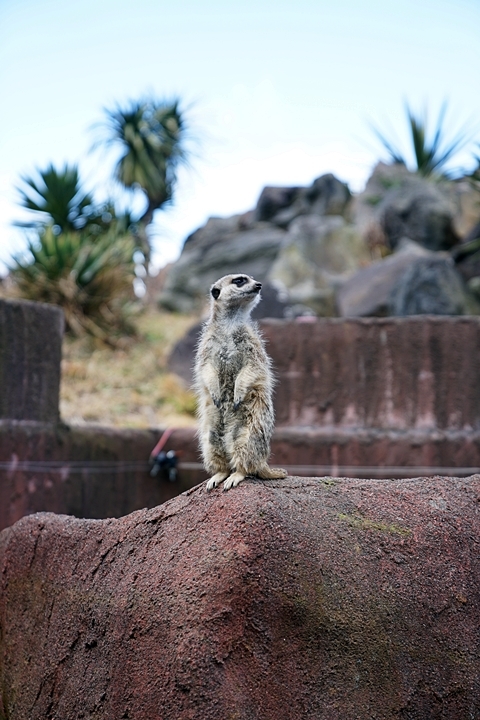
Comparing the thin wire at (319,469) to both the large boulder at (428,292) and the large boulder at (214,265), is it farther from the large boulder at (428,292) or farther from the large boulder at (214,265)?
the large boulder at (214,265)

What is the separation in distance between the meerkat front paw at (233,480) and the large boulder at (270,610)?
0.16 feet

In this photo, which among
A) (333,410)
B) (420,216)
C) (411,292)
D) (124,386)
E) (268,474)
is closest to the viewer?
(268,474)

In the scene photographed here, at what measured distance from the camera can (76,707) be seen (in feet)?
8.84

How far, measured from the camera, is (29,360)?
5.14 m

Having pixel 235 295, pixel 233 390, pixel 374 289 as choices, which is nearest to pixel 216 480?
pixel 233 390

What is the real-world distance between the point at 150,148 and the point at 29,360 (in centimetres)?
1478

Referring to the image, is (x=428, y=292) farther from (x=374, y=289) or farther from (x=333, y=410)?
(x=333, y=410)

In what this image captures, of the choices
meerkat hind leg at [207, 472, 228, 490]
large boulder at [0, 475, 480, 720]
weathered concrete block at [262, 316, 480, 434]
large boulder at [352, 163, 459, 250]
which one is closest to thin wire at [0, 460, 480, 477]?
weathered concrete block at [262, 316, 480, 434]

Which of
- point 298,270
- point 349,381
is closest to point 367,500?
point 349,381

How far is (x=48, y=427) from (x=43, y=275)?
20.4 ft

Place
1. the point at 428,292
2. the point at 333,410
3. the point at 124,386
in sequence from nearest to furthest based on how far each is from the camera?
the point at 333,410 → the point at 428,292 → the point at 124,386

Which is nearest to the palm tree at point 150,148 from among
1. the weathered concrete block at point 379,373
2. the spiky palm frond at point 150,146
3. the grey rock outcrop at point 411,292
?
the spiky palm frond at point 150,146

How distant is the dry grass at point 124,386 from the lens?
9.05 m

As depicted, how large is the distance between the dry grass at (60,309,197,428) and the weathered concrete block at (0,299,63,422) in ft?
8.89
